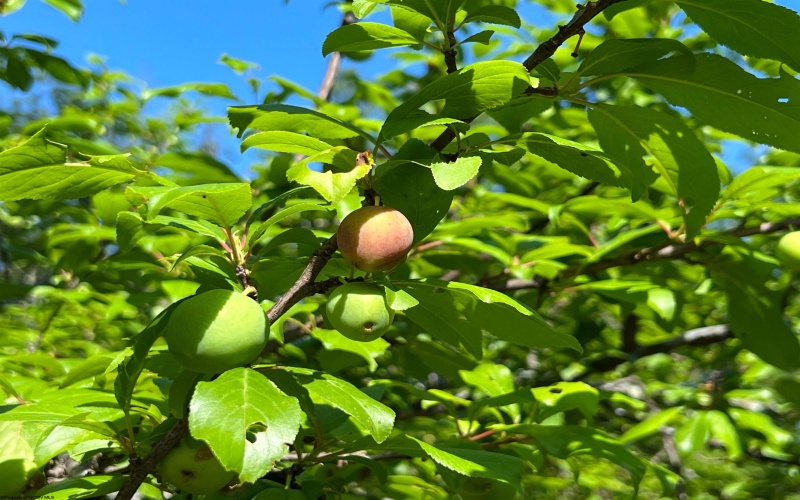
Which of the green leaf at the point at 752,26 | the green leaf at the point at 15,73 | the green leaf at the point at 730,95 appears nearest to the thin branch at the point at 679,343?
the green leaf at the point at 730,95

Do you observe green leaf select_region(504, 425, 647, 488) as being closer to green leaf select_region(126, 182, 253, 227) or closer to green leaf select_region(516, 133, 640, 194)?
green leaf select_region(516, 133, 640, 194)

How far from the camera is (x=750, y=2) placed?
0.80m

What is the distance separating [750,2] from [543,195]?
153 centimetres

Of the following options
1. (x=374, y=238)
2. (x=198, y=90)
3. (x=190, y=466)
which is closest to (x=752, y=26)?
(x=374, y=238)

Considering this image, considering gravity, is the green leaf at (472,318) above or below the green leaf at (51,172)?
below

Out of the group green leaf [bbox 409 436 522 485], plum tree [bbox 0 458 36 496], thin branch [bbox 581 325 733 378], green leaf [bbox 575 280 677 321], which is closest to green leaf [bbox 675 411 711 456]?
thin branch [bbox 581 325 733 378]

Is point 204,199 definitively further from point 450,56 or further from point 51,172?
point 450,56

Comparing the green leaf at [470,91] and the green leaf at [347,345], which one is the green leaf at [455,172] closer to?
the green leaf at [470,91]

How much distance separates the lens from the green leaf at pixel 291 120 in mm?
842

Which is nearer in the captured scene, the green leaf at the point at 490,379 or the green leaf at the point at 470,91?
the green leaf at the point at 470,91

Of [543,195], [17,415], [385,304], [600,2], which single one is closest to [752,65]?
[543,195]

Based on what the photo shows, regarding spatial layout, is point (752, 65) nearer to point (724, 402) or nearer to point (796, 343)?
point (796, 343)

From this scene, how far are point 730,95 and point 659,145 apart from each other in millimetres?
132

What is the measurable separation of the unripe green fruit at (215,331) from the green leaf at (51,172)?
21 cm
